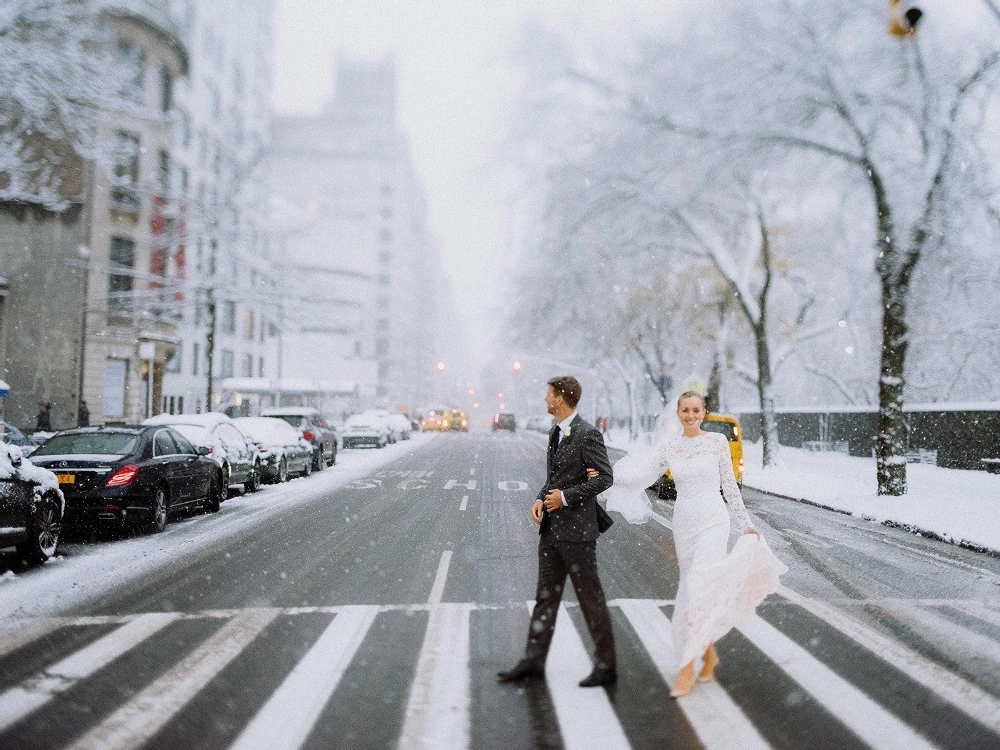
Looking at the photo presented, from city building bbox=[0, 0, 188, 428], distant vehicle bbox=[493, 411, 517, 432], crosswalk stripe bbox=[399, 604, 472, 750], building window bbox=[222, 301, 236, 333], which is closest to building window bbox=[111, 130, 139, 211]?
city building bbox=[0, 0, 188, 428]

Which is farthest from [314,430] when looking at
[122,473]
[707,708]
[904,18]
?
[707,708]

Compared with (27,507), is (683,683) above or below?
below

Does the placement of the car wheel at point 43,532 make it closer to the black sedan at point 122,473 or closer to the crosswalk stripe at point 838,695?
the black sedan at point 122,473

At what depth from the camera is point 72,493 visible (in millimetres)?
11414

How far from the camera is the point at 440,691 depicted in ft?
16.8

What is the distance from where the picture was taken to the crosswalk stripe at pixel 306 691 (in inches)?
171

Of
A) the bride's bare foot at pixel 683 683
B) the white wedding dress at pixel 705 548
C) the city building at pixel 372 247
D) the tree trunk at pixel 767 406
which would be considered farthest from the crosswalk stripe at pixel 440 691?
the city building at pixel 372 247

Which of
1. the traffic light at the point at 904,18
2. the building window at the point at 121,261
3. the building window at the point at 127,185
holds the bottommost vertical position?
Result: the traffic light at the point at 904,18

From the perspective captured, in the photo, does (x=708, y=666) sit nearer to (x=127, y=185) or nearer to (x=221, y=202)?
(x=221, y=202)

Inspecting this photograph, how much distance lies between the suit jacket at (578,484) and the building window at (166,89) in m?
36.7

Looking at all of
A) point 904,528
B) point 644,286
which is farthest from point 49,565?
point 644,286

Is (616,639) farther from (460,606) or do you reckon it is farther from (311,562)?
(311,562)

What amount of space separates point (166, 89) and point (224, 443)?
2579 cm

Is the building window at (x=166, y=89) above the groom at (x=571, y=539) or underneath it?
above
